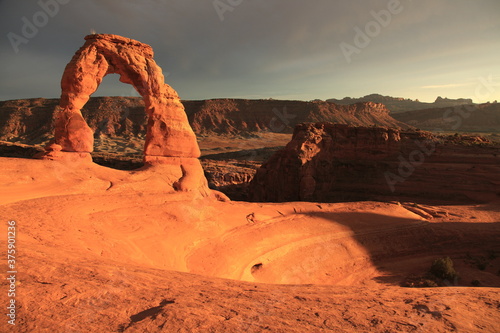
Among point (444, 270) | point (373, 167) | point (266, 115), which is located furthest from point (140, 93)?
point (266, 115)

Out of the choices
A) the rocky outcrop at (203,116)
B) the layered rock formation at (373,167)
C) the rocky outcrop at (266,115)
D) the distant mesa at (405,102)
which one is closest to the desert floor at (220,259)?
the layered rock formation at (373,167)

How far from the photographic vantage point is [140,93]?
11.3m

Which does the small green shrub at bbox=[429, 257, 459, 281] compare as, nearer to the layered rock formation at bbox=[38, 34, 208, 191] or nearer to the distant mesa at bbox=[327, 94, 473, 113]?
the layered rock formation at bbox=[38, 34, 208, 191]

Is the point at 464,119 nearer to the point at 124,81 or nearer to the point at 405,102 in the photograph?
the point at 405,102

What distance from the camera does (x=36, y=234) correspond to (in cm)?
571

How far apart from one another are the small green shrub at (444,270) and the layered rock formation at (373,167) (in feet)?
31.0

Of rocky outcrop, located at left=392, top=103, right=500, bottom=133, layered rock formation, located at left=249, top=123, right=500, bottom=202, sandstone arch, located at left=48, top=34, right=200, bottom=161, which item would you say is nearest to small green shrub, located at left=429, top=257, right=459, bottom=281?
layered rock formation, located at left=249, top=123, right=500, bottom=202

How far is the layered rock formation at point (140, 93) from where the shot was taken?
9.34 meters

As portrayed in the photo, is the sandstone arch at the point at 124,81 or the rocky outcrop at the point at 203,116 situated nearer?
the sandstone arch at the point at 124,81

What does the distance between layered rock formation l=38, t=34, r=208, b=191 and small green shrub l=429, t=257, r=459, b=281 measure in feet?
31.7

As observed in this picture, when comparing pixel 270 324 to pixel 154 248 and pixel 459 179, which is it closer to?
pixel 154 248

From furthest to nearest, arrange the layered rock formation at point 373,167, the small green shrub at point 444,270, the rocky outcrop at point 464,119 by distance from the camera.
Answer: the rocky outcrop at point 464,119 → the layered rock formation at point 373,167 → the small green shrub at point 444,270

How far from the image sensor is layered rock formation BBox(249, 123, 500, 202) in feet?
63.3

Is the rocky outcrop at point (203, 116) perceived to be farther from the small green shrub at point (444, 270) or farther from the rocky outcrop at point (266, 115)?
→ the small green shrub at point (444, 270)
